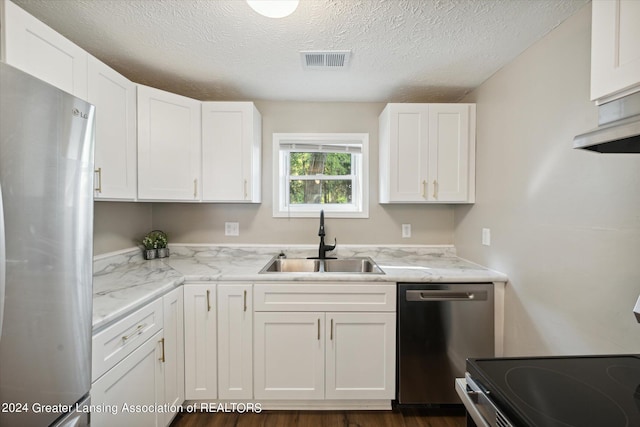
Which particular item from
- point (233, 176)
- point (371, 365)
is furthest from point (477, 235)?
point (233, 176)

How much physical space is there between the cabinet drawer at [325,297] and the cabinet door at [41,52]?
143cm

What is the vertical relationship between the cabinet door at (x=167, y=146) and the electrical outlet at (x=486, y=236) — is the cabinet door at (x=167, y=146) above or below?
above

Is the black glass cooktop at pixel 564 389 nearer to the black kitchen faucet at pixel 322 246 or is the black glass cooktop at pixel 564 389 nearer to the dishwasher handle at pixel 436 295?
the dishwasher handle at pixel 436 295

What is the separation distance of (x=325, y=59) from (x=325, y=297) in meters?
1.53

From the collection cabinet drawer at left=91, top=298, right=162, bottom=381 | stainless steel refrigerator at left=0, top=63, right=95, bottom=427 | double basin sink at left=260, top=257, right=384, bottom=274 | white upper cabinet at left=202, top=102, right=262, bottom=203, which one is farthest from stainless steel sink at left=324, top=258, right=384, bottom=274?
stainless steel refrigerator at left=0, top=63, right=95, bottom=427

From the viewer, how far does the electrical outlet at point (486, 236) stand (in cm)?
184

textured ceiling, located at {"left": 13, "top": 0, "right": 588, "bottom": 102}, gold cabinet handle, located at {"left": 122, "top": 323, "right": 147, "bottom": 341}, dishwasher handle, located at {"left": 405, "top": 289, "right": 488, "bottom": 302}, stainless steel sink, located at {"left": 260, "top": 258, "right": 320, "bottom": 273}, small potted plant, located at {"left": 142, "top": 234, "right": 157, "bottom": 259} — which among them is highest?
textured ceiling, located at {"left": 13, "top": 0, "right": 588, "bottom": 102}

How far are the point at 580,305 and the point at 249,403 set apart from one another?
1.95 m

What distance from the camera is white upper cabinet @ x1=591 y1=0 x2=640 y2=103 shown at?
717 millimetres

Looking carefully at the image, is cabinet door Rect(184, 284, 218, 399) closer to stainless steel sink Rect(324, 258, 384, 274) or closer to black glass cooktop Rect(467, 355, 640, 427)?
stainless steel sink Rect(324, 258, 384, 274)

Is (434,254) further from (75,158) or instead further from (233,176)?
(75,158)

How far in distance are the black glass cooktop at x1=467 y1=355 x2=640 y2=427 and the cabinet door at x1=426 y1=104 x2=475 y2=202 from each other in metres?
1.31

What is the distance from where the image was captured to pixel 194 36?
1437 mm

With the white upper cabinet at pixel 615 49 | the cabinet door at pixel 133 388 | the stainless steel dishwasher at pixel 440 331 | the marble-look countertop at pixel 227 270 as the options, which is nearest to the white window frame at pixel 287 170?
the marble-look countertop at pixel 227 270
